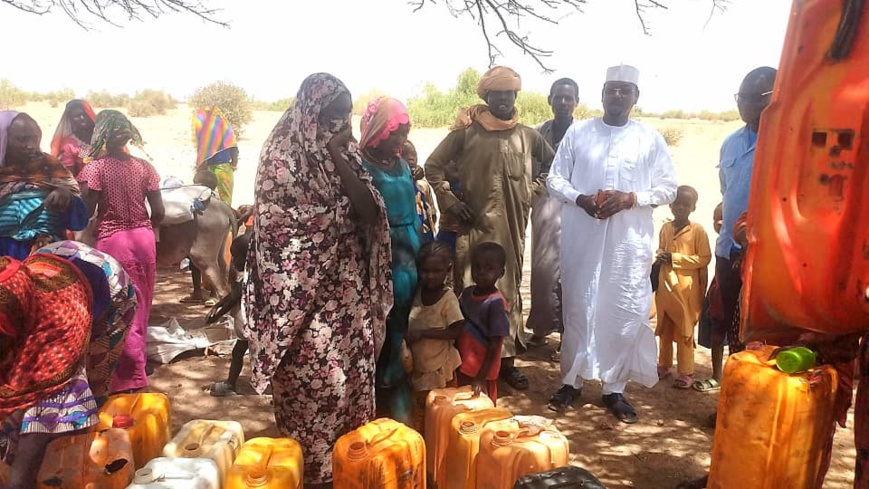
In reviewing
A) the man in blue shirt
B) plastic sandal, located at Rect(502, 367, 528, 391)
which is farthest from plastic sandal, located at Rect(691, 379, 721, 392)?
plastic sandal, located at Rect(502, 367, 528, 391)

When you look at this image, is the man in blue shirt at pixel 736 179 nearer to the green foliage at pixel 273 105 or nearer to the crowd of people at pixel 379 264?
the crowd of people at pixel 379 264

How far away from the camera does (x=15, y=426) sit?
224cm

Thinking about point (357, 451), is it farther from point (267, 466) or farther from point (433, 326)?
point (433, 326)

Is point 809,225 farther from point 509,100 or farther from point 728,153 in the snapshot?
point 509,100

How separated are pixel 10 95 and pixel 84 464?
30.1 meters

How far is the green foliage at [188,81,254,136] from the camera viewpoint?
22391 millimetres

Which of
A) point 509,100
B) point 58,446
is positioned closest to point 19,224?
point 58,446

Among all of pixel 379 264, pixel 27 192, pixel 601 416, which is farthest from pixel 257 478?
pixel 601 416

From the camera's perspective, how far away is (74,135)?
524 centimetres

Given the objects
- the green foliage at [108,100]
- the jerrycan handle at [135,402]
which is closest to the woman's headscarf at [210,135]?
the jerrycan handle at [135,402]

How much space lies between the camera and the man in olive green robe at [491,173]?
421 cm

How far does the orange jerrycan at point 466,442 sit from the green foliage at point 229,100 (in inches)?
830

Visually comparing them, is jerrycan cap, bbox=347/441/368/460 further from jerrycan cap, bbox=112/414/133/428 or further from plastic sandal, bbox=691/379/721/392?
plastic sandal, bbox=691/379/721/392

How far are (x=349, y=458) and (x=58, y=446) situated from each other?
3.47ft
